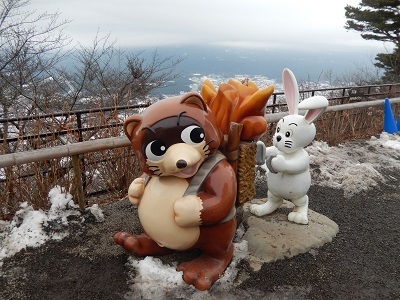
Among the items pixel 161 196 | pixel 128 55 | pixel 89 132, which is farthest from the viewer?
pixel 128 55

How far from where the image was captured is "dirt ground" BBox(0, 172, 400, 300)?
260cm

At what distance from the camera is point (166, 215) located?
243 centimetres

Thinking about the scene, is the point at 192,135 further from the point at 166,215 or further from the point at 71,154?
the point at 71,154

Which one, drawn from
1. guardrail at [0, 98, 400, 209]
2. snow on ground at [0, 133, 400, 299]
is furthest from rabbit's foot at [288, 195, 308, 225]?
guardrail at [0, 98, 400, 209]

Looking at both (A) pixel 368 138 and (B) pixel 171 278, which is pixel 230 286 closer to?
(B) pixel 171 278

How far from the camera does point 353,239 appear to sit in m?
3.38

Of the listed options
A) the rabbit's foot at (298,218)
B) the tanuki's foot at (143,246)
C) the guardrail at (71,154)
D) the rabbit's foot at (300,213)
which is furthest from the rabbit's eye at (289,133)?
the guardrail at (71,154)

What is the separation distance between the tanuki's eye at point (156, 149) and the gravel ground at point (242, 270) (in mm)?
988

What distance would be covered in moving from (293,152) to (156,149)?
4.82 feet

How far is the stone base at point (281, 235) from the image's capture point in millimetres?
3002

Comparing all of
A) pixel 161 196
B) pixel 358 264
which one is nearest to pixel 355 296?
pixel 358 264

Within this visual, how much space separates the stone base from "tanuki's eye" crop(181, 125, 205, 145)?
1205 millimetres

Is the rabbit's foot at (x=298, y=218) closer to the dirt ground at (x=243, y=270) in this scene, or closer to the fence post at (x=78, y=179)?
the dirt ground at (x=243, y=270)

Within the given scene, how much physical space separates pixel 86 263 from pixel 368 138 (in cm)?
595
